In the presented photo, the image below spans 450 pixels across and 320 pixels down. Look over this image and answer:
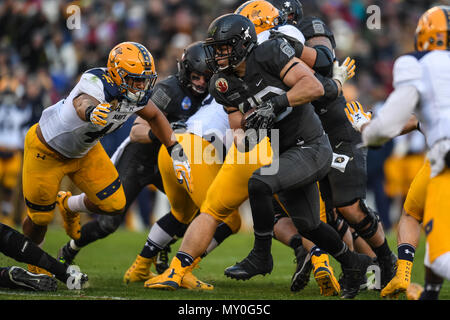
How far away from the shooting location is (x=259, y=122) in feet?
15.7

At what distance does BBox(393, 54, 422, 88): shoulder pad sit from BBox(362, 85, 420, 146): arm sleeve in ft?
0.14

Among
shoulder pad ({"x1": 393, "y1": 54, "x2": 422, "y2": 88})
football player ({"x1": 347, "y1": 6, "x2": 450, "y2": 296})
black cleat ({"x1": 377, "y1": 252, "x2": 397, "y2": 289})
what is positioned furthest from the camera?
black cleat ({"x1": 377, "y1": 252, "x2": 397, "y2": 289})

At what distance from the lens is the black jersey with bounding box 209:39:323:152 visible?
494cm

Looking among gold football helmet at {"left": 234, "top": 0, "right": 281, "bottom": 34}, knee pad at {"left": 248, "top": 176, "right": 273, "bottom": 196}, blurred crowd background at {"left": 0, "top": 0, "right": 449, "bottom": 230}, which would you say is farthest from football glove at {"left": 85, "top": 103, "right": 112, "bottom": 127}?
blurred crowd background at {"left": 0, "top": 0, "right": 449, "bottom": 230}

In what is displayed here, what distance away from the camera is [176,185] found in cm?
614

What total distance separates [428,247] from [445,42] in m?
1.10

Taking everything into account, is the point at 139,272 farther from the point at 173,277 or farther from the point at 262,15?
the point at 262,15

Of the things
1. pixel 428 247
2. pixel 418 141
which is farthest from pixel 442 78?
pixel 418 141

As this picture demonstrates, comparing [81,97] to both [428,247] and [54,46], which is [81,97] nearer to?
[428,247]

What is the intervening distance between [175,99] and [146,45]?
753 cm

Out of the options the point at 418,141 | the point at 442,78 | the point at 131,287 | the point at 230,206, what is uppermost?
the point at 418,141

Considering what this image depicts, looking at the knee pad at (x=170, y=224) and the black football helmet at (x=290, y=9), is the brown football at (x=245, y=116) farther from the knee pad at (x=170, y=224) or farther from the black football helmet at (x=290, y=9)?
the knee pad at (x=170, y=224)

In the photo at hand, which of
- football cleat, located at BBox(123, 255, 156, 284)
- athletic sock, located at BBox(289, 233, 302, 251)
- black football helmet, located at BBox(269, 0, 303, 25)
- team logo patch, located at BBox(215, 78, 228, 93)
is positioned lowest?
football cleat, located at BBox(123, 255, 156, 284)

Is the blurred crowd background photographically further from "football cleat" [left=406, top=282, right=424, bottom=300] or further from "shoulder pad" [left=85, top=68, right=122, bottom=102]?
"football cleat" [left=406, top=282, right=424, bottom=300]
